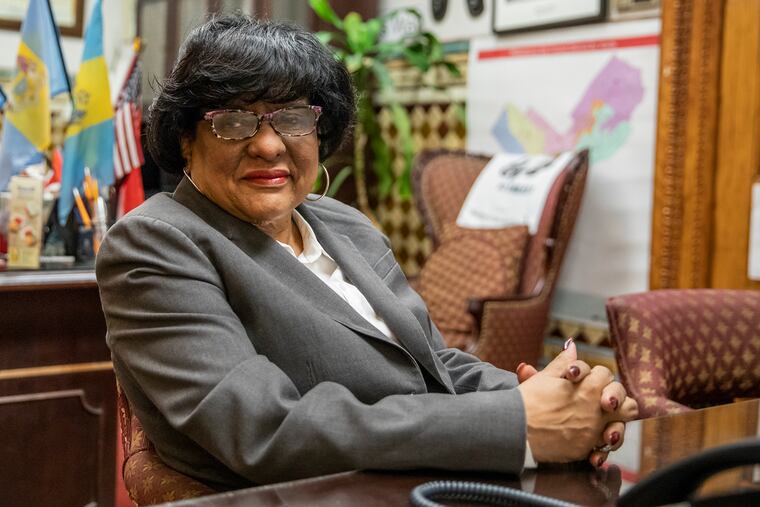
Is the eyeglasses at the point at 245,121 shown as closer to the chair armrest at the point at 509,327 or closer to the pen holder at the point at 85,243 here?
the pen holder at the point at 85,243

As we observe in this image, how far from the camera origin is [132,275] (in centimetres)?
145

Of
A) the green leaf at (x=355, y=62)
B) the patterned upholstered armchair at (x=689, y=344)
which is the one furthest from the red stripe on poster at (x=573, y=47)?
the patterned upholstered armchair at (x=689, y=344)

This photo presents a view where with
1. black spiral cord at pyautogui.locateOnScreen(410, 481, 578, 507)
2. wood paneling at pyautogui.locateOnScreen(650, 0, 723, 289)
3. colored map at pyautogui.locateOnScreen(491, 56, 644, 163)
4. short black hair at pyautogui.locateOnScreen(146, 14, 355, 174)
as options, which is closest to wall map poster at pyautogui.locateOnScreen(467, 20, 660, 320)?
colored map at pyautogui.locateOnScreen(491, 56, 644, 163)

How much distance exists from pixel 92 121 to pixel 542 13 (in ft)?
7.38

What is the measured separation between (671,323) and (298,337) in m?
1.28

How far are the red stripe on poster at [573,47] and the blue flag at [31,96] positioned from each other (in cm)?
233

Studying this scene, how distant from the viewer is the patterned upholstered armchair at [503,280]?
3943mm

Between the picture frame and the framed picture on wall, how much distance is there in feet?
8.02

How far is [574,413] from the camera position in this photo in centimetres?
136

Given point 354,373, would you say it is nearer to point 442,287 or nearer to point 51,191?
point 51,191

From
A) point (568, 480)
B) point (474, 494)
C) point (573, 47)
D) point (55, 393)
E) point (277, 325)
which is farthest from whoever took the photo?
point (573, 47)

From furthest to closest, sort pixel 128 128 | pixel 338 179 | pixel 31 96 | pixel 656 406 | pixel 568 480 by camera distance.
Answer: pixel 338 179
pixel 128 128
pixel 31 96
pixel 656 406
pixel 568 480

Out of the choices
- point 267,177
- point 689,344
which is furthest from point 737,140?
point 267,177

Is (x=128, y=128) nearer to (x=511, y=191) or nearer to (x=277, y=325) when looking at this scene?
(x=511, y=191)
